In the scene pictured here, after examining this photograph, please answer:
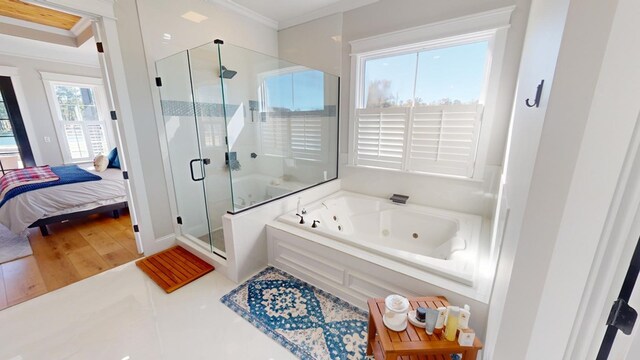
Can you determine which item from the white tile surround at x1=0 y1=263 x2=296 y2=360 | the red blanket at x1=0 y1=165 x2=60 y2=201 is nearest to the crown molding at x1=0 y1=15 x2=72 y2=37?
the red blanket at x1=0 y1=165 x2=60 y2=201

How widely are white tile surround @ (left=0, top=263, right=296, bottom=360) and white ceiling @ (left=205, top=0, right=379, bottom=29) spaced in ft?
10.3

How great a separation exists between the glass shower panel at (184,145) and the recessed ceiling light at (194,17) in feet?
1.51

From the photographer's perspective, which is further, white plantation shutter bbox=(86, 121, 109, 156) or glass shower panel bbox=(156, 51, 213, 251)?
white plantation shutter bbox=(86, 121, 109, 156)

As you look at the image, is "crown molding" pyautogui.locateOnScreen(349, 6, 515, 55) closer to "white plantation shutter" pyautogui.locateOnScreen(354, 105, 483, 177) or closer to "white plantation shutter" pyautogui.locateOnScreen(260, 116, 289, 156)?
"white plantation shutter" pyautogui.locateOnScreen(354, 105, 483, 177)

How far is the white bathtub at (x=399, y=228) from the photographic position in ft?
5.76

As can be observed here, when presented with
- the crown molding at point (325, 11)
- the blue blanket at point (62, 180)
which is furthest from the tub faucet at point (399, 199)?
the blue blanket at point (62, 180)

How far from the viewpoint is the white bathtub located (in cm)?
176

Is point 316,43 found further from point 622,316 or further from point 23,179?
point 23,179

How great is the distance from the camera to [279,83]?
314cm

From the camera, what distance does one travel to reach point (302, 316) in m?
1.73

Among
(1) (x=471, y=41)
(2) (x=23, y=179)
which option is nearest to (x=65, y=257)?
(2) (x=23, y=179)

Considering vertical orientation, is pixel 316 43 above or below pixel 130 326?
above

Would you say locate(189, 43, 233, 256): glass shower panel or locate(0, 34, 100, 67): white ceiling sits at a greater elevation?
locate(0, 34, 100, 67): white ceiling

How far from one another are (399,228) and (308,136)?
5.57ft
